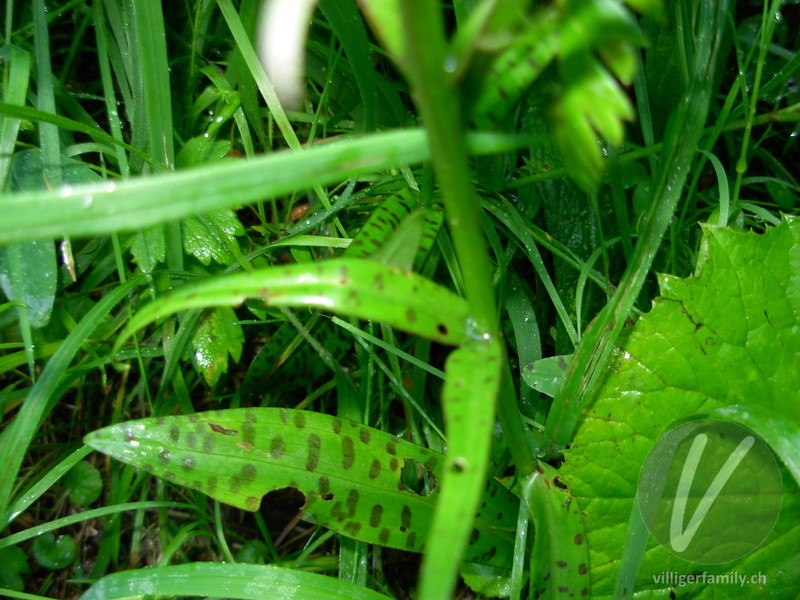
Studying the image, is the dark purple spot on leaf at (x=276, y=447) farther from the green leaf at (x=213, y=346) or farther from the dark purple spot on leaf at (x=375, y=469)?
the green leaf at (x=213, y=346)

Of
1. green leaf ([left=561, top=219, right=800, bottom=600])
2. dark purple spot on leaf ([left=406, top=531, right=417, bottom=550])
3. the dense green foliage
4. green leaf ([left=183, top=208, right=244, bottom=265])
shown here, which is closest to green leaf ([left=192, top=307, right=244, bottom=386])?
the dense green foliage

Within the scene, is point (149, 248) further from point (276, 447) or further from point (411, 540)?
point (411, 540)

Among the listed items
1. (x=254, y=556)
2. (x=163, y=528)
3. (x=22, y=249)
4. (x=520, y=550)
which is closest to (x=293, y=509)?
(x=254, y=556)

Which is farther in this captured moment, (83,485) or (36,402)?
(83,485)

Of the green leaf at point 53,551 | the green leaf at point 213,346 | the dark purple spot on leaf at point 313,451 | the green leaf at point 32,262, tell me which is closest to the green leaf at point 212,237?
the green leaf at point 213,346

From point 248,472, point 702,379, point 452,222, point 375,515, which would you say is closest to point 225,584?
point 248,472

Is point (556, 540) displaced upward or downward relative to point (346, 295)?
downward

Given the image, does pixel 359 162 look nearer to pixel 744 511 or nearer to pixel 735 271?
pixel 735 271

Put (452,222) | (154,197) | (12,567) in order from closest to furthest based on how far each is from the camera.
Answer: (154,197) < (452,222) < (12,567)
